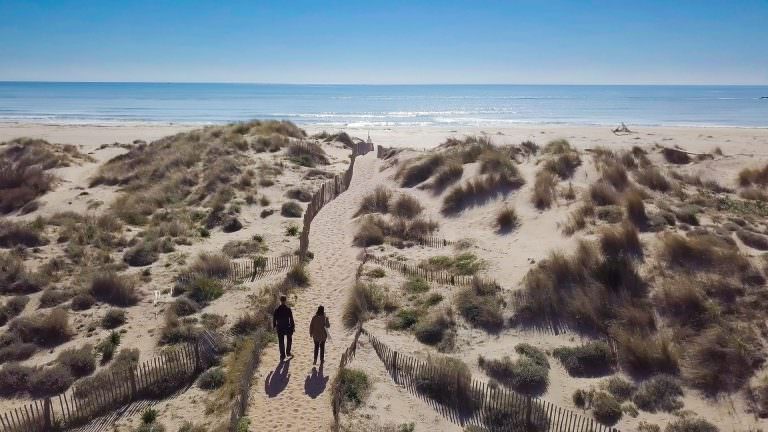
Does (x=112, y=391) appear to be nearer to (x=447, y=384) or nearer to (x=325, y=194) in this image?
(x=447, y=384)

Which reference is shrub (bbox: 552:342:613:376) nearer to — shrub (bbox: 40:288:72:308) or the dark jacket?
the dark jacket

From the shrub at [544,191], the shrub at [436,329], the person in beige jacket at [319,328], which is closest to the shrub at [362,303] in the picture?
the shrub at [436,329]

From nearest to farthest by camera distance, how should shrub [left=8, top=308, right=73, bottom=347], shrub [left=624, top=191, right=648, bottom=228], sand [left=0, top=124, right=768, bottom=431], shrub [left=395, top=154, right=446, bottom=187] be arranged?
sand [left=0, top=124, right=768, bottom=431], shrub [left=8, top=308, right=73, bottom=347], shrub [left=624, top=191, right=648, bottom=228], shrub [left=395, top=154, right=446, bottom=187]

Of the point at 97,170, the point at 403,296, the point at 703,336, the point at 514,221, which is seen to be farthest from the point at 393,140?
the point at 703,336

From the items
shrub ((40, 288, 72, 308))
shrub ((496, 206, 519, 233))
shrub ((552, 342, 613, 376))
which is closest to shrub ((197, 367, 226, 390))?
shrub ((40, 288, 72, 308))

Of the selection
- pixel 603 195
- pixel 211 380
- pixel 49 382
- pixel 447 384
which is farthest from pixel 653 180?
pixel 49 382
